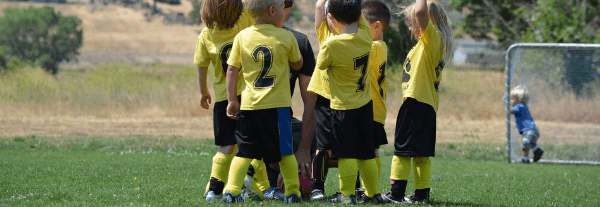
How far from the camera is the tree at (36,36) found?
5228 cm

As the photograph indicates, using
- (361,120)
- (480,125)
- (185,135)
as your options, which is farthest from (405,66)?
(480,125)

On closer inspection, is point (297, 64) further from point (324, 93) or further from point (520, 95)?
point (520, 95)

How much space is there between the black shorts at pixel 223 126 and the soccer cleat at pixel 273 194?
0.51 meters

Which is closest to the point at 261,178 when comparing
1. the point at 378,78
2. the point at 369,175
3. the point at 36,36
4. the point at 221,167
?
the point at 221,167

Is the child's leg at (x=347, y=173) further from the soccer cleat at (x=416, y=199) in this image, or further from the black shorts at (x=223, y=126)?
the black shorts at (x=223, y=126)

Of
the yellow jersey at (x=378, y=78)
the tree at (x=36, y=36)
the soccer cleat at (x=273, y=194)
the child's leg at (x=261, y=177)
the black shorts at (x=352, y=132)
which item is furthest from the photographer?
the tree at (x=36, y=36)

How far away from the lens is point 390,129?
15664 mm

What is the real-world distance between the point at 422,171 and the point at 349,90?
1015mm

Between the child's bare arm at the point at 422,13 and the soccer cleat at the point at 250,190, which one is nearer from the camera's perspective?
the child's bare arm at the point at 422,13

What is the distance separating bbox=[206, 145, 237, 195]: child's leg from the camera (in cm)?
456

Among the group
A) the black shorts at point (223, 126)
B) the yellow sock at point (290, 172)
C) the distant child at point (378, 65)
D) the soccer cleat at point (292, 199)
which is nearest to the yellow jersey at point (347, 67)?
the distant child at point (378, 65)

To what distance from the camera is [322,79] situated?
4484 millimetres

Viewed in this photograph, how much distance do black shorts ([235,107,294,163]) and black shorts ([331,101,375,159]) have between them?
365mm

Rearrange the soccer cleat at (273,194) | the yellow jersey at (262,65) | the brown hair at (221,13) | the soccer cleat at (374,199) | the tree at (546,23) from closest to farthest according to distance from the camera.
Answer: the yellow jersey at (262,65)
the brown hair at (221,13)
the soccer cleat at (374,199)
the soccer cleat at (273,194)
the tree at (546,23)
